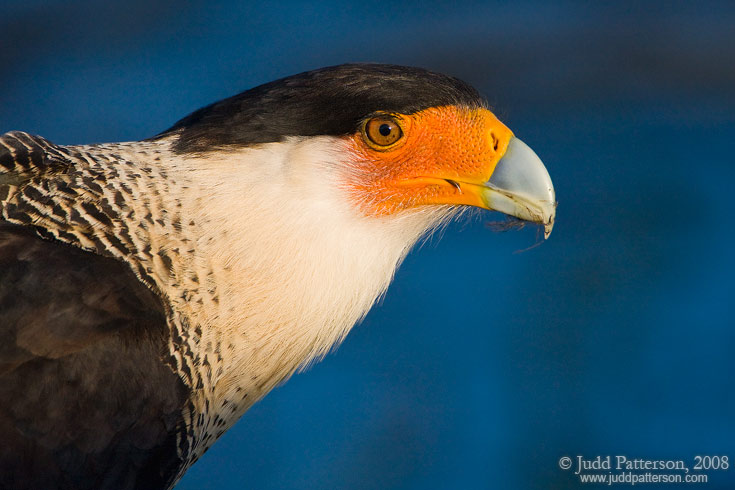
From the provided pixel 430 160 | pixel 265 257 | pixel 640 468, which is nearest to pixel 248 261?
pixel 265 257

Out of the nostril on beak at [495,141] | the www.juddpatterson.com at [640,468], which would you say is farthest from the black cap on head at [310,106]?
the www.juddpatterson.com at [640,468]

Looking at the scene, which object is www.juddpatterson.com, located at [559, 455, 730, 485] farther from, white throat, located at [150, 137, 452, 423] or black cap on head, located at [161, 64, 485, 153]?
black cap on head, located at [161, 64, 485, 153]

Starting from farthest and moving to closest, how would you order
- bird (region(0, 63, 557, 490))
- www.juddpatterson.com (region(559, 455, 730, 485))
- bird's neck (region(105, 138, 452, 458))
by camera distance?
www.juddpatterson.com (region(559, 455, 730, 485)), bird's neck (region(105, 138, 452, 458)), bird (region(0, 63, 557, 490))

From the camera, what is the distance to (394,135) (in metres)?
2.42

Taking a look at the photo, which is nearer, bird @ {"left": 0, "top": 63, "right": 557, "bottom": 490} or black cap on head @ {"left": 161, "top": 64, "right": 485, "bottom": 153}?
bird @ {"left": 0, "top": 63, "right": 557, "bottom": 490}

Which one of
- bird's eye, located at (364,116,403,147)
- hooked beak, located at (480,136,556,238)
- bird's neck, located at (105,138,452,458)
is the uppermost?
bird's eye, located at (364,116,403,147)

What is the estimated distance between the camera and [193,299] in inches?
87.5

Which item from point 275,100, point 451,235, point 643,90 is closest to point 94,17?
point 451,235

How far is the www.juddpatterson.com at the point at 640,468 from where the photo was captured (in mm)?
4797

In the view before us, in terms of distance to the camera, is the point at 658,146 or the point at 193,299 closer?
the point at 193,299

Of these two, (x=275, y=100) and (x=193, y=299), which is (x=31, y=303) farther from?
(x=275, y=100)

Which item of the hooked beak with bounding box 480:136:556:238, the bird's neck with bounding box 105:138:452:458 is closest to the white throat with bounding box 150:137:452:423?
the bird's neck with bounding box 105:138:452:458

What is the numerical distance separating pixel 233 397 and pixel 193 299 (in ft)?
1.06

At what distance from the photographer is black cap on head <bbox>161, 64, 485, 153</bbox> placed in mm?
2291
